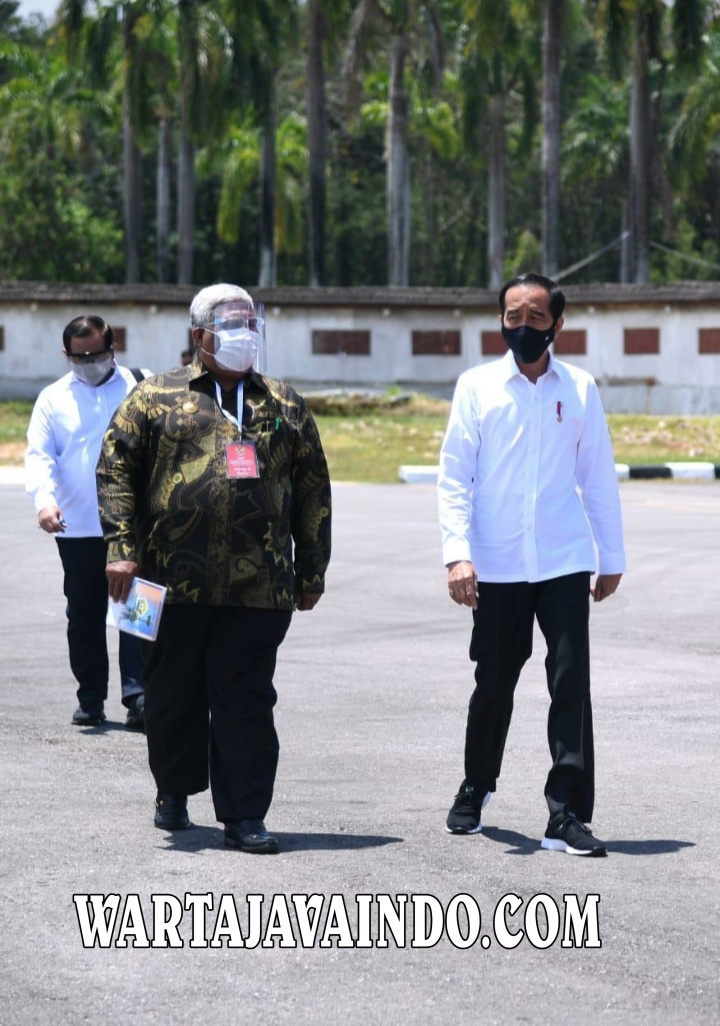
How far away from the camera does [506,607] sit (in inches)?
245

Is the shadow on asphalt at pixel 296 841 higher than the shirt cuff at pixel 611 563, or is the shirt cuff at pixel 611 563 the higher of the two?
the shirt cuff at pixel 611 563

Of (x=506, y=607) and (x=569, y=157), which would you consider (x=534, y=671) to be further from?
(x=569, y=157)

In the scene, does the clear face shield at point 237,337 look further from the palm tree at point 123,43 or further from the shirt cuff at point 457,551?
the palm tree at point 123,43

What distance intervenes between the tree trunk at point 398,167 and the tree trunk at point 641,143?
280 inches

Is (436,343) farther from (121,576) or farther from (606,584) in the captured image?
(121,576)

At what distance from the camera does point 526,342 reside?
20.1ft

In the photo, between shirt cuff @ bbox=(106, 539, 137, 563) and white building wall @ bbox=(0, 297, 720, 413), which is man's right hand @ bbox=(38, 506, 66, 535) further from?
white building wall @ bbox=(0, 297, 720, 413)

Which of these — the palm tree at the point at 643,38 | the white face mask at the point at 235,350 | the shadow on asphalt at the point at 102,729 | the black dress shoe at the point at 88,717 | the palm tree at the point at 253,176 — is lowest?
the shadow on asphalt at the point at 102,729

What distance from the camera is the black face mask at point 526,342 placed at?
6.13 m

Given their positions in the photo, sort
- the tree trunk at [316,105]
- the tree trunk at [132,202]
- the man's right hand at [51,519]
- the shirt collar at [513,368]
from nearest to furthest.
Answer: the shirt collar at [513,368] < the man's right hand at [51,519] < the tree trunk at [316,105] < the tree trunk at [132,202]

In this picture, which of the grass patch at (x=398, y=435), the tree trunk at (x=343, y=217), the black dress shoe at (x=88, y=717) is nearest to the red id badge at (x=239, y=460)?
the black dress shoe at (x=88, y=717)

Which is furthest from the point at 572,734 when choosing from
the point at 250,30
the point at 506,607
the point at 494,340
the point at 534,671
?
the point at 250,30

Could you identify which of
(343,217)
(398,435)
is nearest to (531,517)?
(398,435)

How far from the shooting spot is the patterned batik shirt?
6.07 metres
